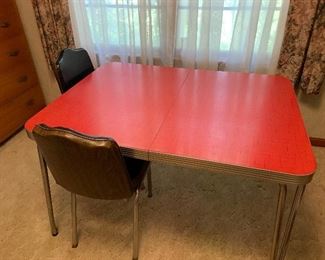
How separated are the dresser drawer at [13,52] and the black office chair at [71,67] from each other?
2.87 feet

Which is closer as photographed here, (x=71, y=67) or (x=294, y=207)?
(x=294, y=207)

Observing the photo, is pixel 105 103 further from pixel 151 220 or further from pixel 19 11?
pixel 19 11

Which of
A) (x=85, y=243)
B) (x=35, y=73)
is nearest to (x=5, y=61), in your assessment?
(x=35, y=73)

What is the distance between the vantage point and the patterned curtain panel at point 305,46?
172 cm

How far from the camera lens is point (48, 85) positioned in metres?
2.71

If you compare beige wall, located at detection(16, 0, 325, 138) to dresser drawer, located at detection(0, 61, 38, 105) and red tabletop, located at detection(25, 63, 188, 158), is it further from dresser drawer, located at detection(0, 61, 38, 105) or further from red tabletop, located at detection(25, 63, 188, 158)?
red tabletop, located at detection(25, 63, 188, 158)

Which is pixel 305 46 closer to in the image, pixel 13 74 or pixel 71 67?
pixel 71 67

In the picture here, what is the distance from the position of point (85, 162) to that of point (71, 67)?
0.84 m

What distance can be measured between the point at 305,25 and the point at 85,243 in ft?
6.06

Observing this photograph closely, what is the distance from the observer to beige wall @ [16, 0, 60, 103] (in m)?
2.34

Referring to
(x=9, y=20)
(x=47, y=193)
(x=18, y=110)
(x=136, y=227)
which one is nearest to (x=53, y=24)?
(x=9, y=20)

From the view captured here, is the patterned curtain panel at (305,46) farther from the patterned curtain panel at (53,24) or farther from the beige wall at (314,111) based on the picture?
the patterned curtain panel at (53,24)

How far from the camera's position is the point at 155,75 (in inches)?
66.3

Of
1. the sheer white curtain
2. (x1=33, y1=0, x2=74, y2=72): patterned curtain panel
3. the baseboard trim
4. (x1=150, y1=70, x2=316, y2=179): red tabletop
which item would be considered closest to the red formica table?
(x1=150, y1=70, x2=316, y2=179): red tabletop
